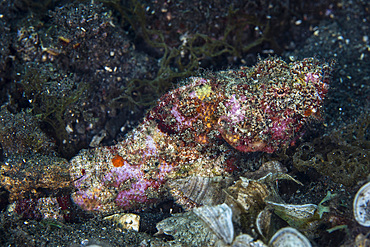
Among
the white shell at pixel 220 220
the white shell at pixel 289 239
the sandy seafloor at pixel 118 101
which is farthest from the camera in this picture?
the sandy seafloor at pixel 118 101

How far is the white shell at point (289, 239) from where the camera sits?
208 cm

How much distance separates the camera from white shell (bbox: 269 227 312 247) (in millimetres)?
2076

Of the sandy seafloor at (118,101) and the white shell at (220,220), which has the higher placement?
the sandy seafloor at (118,101)

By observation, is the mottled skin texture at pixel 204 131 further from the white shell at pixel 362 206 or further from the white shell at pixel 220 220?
the white shell at pixel 362 206

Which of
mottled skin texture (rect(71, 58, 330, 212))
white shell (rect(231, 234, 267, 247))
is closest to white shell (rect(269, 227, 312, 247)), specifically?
white shell (rect(231, 234, 267, 247))

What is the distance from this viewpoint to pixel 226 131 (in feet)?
9.29

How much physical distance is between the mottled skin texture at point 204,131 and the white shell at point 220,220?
780 millimetres

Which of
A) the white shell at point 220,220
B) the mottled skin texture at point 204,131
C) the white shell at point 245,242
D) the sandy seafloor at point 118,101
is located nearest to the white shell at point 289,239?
the white shell at point 245,242

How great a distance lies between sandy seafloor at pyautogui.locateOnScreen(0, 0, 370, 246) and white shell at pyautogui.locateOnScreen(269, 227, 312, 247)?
0.51 m

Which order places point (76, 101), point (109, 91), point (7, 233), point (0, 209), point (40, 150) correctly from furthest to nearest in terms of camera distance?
point (109, 91)
point (76, 101)
point (40, 150)
point (0, 209)
point (7, 233)

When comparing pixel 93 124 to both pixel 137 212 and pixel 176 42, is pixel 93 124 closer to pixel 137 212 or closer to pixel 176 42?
pixel 137 212

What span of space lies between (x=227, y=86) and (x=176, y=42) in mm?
1882

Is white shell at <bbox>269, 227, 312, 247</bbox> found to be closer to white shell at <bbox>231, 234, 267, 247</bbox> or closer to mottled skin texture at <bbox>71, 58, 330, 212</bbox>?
white shell at <bbox>231, 234, 267, 247</bbox>

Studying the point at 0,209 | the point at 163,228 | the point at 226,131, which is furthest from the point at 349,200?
the point at 0,209
